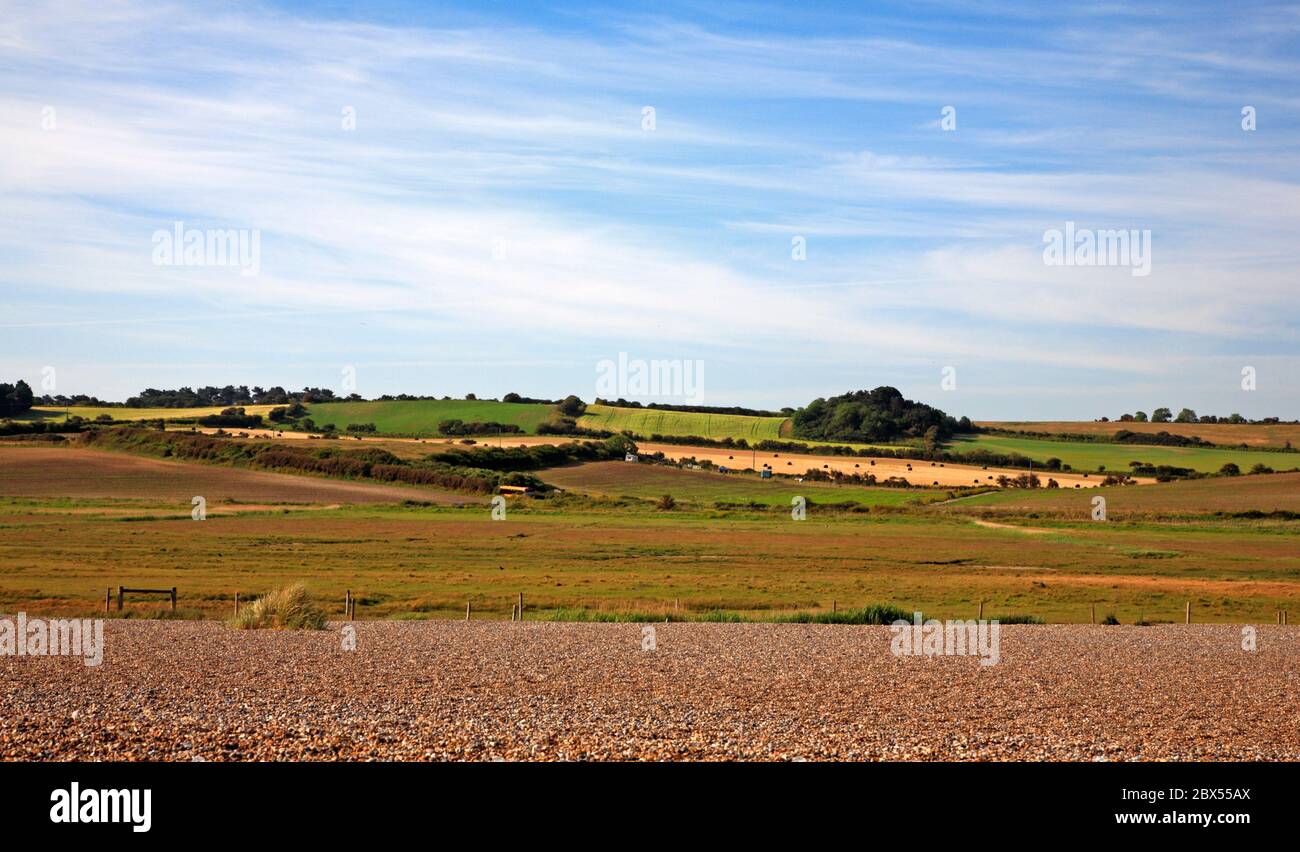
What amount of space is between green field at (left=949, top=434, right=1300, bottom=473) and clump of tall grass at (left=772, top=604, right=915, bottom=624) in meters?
93.5

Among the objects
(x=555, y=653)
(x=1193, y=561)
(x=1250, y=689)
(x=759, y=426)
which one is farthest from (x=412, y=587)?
(x=759, y=426)

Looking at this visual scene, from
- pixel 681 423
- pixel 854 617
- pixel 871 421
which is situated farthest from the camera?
pixel 681 423

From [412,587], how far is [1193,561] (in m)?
43.1

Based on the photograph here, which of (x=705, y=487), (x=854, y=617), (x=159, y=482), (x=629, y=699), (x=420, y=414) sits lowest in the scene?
(x=854, y=617)

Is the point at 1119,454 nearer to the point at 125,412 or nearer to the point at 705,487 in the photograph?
the point at 705,487

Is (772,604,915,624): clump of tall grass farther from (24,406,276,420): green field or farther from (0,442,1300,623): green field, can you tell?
(24,406,276,420): green field

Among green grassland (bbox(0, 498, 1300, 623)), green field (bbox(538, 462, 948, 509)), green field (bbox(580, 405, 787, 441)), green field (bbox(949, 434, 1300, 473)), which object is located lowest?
green grassland (bbox(0, 498, 1300, 623))

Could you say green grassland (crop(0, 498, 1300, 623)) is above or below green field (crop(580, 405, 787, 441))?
below

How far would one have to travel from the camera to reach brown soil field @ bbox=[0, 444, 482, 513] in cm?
9238

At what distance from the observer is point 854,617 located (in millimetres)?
40656

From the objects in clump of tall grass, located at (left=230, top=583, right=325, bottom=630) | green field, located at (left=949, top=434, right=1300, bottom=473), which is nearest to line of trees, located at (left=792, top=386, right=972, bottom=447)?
green field, located at (left=949, top=434, right=1300, bottom=473)

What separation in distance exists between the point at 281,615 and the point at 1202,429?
146307mm

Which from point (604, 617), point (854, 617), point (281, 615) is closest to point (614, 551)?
point (604, 617)
